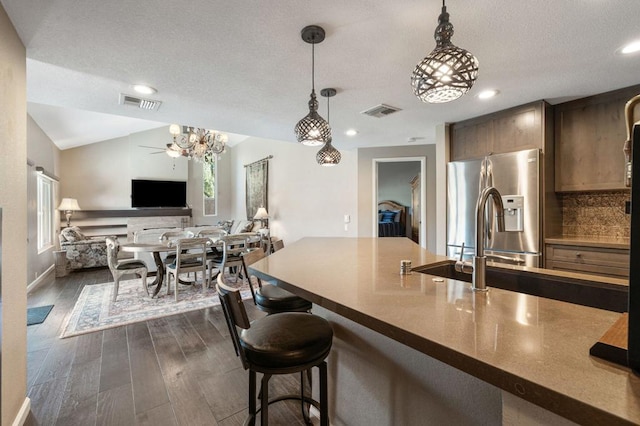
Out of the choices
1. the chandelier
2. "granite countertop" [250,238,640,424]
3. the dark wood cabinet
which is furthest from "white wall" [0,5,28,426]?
the dark wood cabinet

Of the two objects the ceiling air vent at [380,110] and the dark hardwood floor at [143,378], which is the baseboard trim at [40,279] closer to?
the dark hardwood floor at [143,378]

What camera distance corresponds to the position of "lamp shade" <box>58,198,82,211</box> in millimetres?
6199

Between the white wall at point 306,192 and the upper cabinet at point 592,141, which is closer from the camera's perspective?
the upper cabinet at point 592,141

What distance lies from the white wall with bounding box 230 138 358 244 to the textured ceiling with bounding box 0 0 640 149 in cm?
242

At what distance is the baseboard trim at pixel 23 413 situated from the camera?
1631 mm

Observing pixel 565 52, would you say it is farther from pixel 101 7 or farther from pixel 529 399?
pixel 101 7

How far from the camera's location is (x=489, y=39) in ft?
5.72

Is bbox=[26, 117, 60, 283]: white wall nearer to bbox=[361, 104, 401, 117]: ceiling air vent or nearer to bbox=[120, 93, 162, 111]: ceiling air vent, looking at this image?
bbox=[120, 93, 162, 111]: ceiling air vent

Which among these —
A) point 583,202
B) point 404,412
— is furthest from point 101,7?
point 583,202

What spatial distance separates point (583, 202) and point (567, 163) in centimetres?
45

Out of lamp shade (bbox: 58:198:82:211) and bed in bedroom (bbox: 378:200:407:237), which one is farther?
bed in bedroom (bbox: 378:200:407:237)

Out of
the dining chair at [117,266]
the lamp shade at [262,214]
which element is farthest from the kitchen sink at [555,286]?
the lamp shade at [262,214]

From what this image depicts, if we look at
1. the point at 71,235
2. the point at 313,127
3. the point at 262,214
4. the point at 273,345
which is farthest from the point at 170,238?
the point at 273,345

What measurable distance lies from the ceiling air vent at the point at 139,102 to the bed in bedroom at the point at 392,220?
5146 millimetres
